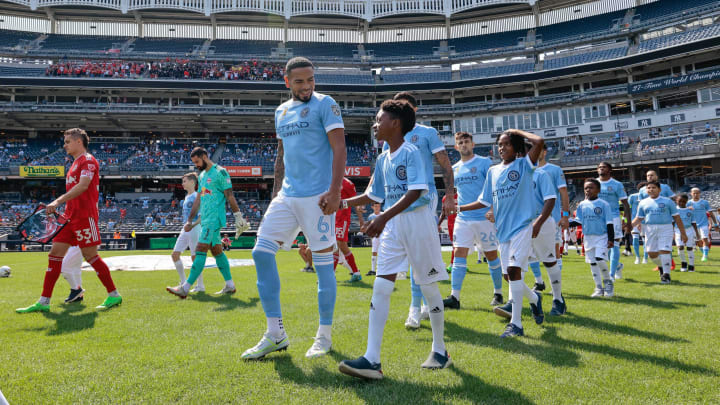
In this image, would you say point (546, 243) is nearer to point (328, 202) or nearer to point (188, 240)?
point (328, 202)

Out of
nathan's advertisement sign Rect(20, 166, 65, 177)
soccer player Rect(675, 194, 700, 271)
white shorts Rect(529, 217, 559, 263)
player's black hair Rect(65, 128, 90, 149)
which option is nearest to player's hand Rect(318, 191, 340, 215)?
white shorts Rect(529, 217, 559, 263)

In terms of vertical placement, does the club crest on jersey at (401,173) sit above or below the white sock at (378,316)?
above

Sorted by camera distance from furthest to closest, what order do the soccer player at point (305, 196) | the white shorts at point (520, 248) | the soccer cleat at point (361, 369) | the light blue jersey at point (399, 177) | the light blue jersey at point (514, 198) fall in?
the light blue jersey at point (514, 198) → the white shorts at point (520, 248) → the soccer player at point (305, 196) → the light blue jersey at point (399, 177) → the soccer cleat at point (361, 369)

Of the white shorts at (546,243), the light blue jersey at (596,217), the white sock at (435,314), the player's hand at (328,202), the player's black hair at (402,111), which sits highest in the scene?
the player's black hair at (402,111)

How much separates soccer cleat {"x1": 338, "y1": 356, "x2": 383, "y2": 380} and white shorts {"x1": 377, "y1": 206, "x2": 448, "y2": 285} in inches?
27.9

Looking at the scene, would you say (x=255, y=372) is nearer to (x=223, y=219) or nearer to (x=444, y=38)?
(x=223, y=219)

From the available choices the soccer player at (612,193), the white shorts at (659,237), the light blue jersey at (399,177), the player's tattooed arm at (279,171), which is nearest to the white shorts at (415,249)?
the light blue jersey at (399,177)

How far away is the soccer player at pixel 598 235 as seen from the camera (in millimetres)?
7059

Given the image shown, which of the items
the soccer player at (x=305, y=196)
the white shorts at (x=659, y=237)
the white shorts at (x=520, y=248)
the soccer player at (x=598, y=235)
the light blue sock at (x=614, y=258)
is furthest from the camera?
the white shorts at (x=659, y=237)

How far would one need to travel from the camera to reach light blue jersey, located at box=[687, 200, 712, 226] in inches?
548

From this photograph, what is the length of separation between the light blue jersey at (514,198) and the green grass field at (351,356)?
1.15 meters

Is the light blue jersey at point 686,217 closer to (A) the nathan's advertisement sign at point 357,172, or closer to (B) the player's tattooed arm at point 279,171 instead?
(B) the player's tattooed arm at point 279,171

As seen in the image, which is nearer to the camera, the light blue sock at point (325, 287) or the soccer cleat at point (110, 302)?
the light blue sock at point (325, 287)

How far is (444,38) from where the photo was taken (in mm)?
49719
